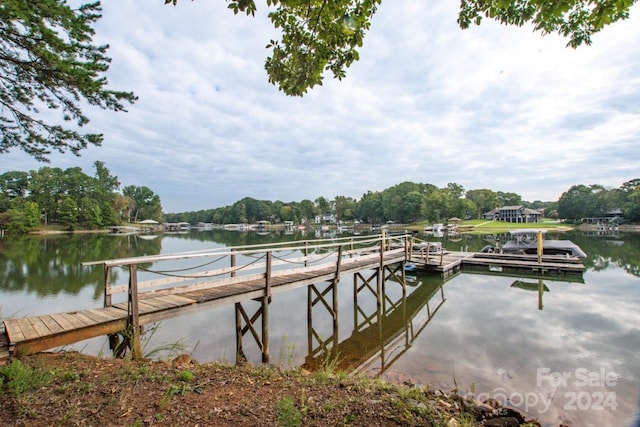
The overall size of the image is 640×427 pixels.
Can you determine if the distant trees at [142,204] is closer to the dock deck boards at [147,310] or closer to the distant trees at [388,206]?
the distant trees at [388,206]

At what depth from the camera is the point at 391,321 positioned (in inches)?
444

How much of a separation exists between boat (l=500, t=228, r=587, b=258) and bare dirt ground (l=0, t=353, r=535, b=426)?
21100 mm

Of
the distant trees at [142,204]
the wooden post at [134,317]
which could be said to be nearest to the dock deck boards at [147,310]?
the wooden post at [134,317]

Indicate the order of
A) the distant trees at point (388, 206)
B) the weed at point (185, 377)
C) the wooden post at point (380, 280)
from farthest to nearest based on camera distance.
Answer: the distant trees at point (388, 206), the wooden post at point (380, 280), the weed at point (185, 377)

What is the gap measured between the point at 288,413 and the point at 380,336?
6.91 meters

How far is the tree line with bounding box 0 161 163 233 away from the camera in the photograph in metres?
59.8

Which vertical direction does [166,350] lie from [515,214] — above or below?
below

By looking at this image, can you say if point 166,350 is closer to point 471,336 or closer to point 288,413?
point 288,413

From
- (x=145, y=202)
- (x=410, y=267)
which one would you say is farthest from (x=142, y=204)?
(x=410, y=267)

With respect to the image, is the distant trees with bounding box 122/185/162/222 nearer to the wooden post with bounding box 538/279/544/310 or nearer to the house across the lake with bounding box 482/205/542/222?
the house across the lake with bounding box 482/205/542/222

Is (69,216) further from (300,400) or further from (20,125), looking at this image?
(300,400)

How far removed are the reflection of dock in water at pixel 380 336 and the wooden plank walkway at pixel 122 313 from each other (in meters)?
2.08

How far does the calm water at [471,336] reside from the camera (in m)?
6.31

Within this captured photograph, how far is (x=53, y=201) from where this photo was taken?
72.0 metres
